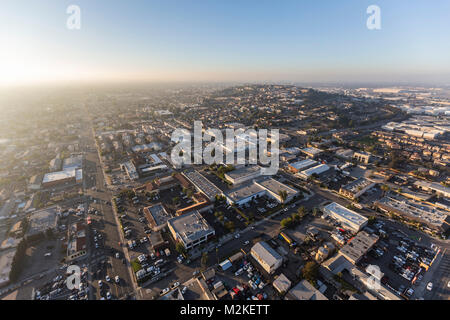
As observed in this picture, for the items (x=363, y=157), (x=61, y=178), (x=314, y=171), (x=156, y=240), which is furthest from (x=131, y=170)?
(x=363, y=157)

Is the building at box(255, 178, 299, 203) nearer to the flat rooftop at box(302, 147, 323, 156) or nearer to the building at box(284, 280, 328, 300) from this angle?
the building at box(284, 280, 328, 300)

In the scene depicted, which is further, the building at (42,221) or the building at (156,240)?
the building at (42,221)

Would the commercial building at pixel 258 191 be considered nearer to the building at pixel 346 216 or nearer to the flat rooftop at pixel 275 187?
the flat rooftop at pixel 275 187

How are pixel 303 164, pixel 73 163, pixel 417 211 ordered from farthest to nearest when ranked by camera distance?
pixel 73 163
pixel 303 164
pixel 417 211

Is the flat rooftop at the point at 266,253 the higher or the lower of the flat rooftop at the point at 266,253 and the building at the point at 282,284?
the higher

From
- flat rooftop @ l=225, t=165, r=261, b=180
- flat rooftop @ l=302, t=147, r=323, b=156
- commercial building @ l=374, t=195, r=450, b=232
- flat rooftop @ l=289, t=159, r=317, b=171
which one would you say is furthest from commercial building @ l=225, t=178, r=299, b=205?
flat rooftop @ l=302, t=147, r=323, b=156

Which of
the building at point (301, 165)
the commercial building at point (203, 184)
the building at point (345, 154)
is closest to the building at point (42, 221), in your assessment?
the commercial building at point (203, 184)

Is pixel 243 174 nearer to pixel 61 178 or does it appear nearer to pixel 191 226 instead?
pixel 191 226

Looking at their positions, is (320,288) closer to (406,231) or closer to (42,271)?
(406,231)
